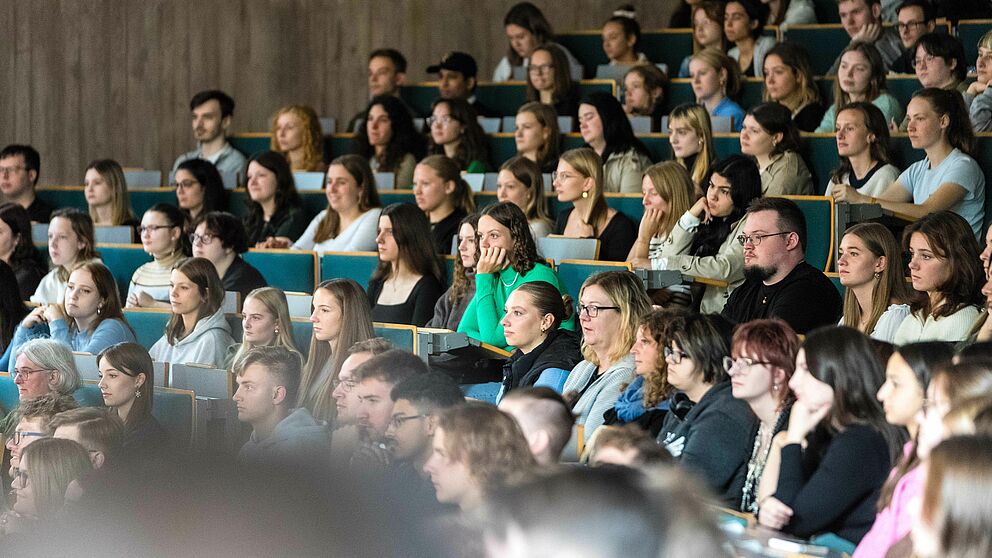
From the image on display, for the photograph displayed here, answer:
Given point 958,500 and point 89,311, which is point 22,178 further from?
point 958,500

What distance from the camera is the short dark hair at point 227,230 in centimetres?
372

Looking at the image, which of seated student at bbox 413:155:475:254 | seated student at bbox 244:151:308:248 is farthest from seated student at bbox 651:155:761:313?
seated student at bbox 244:151:308:248

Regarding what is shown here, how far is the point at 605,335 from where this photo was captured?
2689mm

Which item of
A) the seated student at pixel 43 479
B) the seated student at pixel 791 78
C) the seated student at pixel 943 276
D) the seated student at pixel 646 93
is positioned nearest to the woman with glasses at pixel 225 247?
the seated student at pixel 43 479

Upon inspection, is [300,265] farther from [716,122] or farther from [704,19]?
[704,19]

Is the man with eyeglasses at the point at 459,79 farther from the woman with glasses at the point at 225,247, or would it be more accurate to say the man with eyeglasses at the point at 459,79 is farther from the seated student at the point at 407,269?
the seated student at the point at 407,269

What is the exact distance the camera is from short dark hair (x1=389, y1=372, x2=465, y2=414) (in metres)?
2.16

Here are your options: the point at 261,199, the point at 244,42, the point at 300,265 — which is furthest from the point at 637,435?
the point at 244,42

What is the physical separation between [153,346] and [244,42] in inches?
90.4

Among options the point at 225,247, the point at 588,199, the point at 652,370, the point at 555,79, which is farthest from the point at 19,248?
the point at 652,370

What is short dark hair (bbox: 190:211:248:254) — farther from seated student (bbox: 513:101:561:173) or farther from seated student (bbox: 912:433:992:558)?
seated student (bbox: 912:433:992:558)

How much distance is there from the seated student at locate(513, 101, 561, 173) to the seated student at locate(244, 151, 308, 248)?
2.40 ft

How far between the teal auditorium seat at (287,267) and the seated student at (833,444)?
194cm

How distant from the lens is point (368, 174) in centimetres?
406
